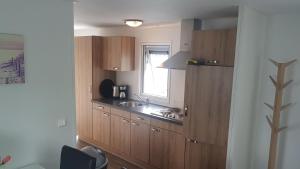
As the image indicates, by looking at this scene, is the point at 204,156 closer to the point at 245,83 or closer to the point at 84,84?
the point at 245,83

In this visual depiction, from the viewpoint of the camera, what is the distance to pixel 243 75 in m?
2.67

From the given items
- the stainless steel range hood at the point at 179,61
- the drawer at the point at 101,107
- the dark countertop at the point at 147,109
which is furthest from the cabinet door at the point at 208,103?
the drawer at the point at 101,107

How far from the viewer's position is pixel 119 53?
445cm

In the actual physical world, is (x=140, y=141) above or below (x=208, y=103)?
below

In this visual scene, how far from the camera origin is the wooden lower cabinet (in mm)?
3297

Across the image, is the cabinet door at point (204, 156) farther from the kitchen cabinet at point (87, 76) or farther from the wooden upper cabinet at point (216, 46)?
the kitchen cabinet at point (87, 76)

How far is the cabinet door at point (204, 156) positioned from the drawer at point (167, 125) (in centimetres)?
22

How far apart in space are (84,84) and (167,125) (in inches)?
85.7

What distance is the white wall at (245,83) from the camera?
8.35ft

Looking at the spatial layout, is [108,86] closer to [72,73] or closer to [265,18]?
[72,73]

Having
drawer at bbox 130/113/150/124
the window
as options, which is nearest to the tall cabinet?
drawer at bbox 130/113/150/124

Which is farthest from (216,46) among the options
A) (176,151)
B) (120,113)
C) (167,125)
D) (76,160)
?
(120,113)

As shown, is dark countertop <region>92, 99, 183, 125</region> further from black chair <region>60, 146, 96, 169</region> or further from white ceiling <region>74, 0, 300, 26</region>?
black chair <region>60, 146, 96, 169</region>

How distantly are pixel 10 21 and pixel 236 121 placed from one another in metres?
2.45
